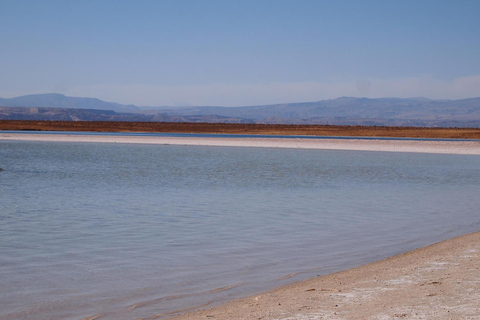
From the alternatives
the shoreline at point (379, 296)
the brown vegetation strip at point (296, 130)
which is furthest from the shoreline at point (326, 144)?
the shoreline at point (379, 296)

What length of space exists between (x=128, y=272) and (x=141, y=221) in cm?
387

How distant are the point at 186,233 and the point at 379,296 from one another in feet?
15.5

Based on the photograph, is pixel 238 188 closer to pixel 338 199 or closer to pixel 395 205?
pixel 338 199

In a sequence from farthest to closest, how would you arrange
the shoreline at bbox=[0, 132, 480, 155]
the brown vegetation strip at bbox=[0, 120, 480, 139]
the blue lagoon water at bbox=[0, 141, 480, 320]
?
the brown vegetation strip at bbox=[0, 120, 480, 139], the shoreline at bbox=[0, 132, 480, 155], the blue lagoon water at bbox=[0, 141, 480, 320]

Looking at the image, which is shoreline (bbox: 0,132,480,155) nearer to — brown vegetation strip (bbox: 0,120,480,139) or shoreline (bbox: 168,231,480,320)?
brown vegetation strip (bbox: 0,120,480,139)

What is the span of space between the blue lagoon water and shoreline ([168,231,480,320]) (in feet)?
1.59

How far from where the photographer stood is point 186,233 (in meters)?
Answer: 10.3

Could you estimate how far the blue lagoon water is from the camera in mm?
6855

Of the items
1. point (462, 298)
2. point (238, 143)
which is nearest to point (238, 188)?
point (462, 298)

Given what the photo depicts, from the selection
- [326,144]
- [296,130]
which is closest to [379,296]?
[326,144]

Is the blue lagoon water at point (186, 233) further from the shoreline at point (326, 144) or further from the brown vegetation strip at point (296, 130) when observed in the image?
the brown vegetation strip at point (296, 130)

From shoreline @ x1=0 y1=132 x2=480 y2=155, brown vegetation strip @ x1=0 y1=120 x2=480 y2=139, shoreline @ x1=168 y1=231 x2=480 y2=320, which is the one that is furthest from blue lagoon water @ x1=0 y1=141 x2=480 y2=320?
brown vegetation strip @ x1=0 y1=120 x2=480 y2=139

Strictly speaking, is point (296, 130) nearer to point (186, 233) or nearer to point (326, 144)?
point (326, 144)

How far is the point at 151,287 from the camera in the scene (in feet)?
23.1
